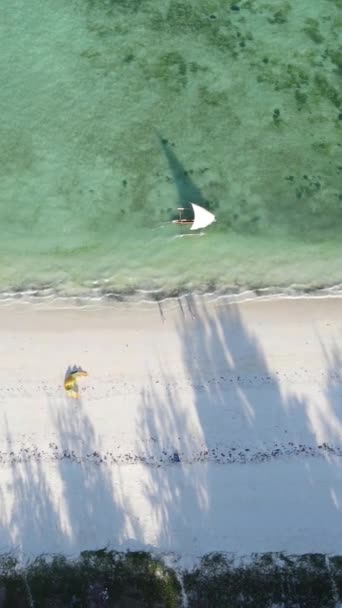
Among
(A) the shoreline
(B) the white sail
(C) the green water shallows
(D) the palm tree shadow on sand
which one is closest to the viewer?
(D) the palm tree shadow on sand

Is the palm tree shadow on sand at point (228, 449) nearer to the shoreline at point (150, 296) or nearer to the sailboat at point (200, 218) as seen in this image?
the shoreline at point (150, 296)

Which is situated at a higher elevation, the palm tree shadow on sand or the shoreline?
the shoreline

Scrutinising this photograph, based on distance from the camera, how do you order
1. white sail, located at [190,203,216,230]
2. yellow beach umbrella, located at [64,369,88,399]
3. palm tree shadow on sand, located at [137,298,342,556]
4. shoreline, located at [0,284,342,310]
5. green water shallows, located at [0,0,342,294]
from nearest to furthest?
palm tree shadow on sand, located at [137,298,342,556]
yellow beach umbrella, located at [64,369,88,399]
white sail, located at [190,203,216,230]
shoreline, located at [0,284,342,310]
green water shallows, located at [0,0,342,294]

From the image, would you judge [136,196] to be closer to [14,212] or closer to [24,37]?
[14,212]

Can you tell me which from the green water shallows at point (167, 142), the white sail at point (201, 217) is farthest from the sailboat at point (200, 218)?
the green water shallows at point (167, 142)

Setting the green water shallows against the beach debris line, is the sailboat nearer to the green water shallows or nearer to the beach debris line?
the green water shallows

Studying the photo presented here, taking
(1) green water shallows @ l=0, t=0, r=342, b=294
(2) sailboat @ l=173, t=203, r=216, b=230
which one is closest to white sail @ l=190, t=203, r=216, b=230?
(2) sailboat @ l=173, t=203, r=216, b=230

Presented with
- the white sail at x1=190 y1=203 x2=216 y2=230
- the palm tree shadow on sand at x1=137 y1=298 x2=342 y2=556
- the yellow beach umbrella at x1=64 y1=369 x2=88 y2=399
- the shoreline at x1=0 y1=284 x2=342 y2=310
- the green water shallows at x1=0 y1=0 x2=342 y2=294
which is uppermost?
the green water shallows at x1=0 y1=0 x2=342 y2=294

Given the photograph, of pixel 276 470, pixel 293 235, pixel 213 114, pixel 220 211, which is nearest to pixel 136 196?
pixel 220 211
